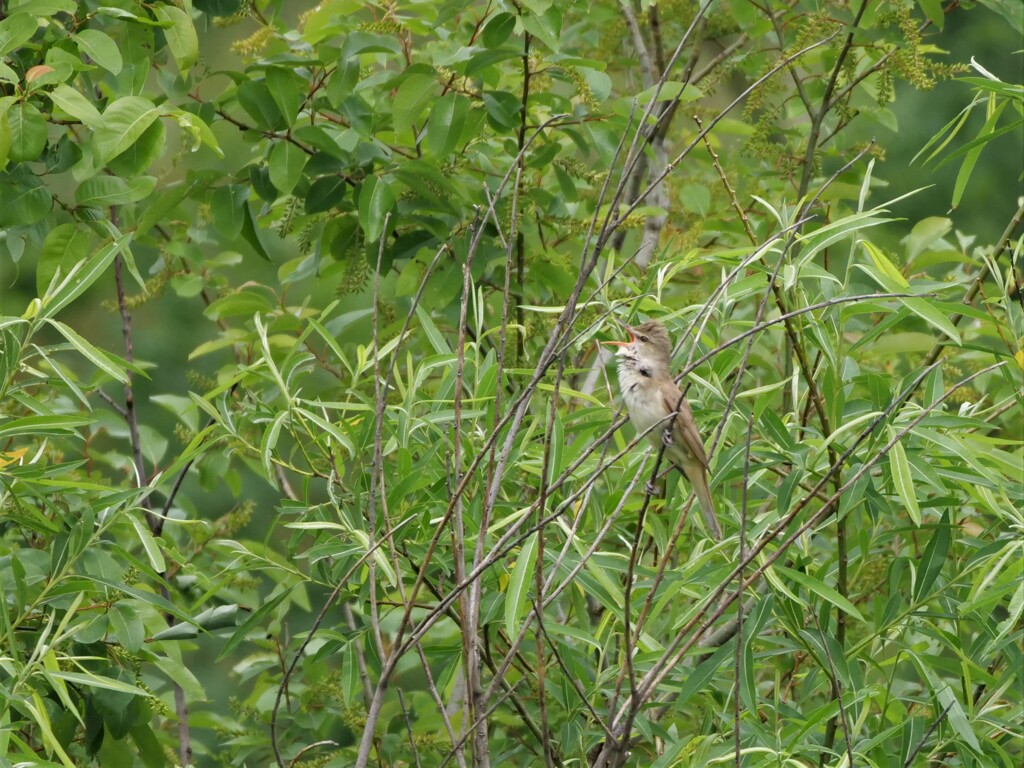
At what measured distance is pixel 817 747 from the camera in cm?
250

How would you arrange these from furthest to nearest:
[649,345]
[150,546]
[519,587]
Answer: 1. [649,345]
2. [150,546]
3. [519,587]

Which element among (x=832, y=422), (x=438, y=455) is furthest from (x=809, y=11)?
(x=438, y=455)

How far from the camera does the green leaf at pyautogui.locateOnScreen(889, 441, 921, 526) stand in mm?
2533

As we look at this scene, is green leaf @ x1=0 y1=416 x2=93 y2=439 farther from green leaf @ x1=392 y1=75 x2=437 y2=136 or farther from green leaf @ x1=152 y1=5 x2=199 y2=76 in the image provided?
green leaf @ x1=392 y1=75 x2=437 y2=136

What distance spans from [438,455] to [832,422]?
3.01 feet

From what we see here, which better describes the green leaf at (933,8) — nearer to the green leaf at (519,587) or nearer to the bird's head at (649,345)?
the bird's head at (649,345)

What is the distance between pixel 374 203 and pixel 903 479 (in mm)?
1631

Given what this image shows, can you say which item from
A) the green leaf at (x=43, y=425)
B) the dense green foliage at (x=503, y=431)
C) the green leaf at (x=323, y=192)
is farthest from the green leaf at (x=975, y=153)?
the green leaf at (x=43, y=425)

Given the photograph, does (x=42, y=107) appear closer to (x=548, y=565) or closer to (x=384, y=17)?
(x=384, y=17)

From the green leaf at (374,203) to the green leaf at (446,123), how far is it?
6.7 inches

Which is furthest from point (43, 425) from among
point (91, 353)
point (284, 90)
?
point (284, 90)

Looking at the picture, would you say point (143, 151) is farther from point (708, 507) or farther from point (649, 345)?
point (708, 507)

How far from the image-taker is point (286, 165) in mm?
3570

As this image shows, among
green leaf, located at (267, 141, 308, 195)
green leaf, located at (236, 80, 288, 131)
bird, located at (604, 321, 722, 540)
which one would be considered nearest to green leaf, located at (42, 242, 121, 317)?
green leaf, located at (267, 141, 308, 195)
